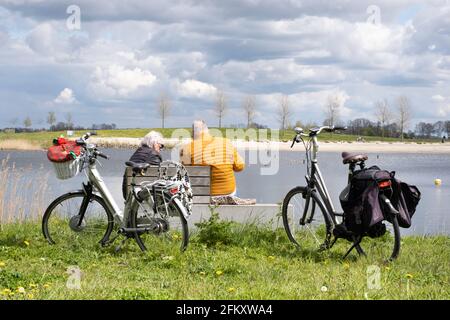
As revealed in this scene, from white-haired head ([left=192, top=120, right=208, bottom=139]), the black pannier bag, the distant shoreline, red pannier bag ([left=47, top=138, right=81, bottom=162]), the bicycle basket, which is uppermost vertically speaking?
white-haired head ([left=192, top=120, right=208, bottom=139])

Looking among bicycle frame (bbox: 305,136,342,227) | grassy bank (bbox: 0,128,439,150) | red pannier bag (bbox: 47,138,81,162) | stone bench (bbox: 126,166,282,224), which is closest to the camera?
bicycle frame (bbox: 305,136,342,227)

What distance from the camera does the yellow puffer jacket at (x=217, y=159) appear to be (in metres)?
8.72

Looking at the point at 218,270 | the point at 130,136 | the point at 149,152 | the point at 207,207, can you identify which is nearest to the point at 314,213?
the point at 218,270

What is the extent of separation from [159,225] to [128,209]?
42cm

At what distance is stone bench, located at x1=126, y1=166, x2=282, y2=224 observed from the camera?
27.7ft

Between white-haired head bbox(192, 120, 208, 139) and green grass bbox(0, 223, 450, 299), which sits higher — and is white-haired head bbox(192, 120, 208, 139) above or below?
above

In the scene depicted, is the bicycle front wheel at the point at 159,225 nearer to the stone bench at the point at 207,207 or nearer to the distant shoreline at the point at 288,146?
the stone bench at the point at 207,207

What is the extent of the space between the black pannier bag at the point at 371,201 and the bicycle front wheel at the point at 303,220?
65 centimetres

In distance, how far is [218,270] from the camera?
238 inches

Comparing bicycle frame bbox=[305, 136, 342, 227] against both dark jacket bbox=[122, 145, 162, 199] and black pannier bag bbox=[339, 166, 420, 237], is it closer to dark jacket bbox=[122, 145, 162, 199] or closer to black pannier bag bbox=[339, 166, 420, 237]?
black pannier bag bbox=[339, 166, 420, 237]

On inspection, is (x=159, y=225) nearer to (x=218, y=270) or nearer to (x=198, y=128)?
(x=218, y=270)

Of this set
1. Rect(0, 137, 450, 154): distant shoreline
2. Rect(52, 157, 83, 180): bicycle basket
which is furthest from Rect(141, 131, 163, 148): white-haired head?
Rect(0, 137, 450, 154): distant shoreline

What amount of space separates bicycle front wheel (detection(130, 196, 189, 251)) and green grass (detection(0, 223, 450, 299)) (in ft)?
0.33
